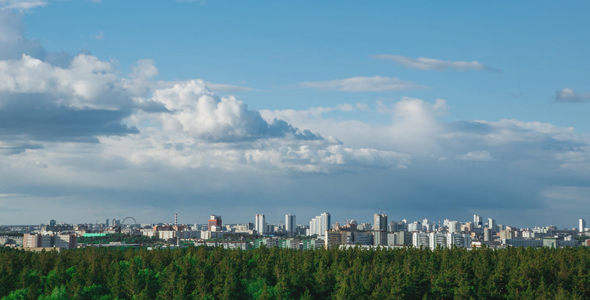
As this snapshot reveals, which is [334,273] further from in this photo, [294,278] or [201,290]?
[201,290]

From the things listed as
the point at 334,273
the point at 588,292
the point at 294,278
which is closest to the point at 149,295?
the point at 294,278

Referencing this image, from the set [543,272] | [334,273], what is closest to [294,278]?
[334,273]

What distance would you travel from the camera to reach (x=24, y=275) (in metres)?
64.9

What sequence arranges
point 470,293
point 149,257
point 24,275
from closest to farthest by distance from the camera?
point 470,293 → point 24,275 → point 149,257

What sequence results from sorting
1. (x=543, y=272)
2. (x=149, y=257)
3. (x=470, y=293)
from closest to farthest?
1. (x=470, y=293)
2. (x=543, y=272)
3. (x=149, y=257)

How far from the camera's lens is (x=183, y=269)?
6325 centimetres

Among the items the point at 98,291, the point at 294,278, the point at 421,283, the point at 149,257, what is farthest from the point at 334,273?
the point at 149,257

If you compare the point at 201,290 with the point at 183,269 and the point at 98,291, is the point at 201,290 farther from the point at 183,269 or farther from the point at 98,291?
the point at 98,291

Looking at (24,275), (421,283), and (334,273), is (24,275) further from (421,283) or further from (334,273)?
(421,283)

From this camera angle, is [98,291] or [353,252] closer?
[98,291]

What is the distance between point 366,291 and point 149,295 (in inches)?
797

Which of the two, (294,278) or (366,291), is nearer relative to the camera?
(366,291)

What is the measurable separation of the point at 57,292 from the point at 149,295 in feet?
26.6

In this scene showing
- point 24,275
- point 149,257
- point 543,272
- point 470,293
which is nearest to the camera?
point 470,293
